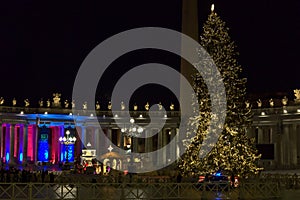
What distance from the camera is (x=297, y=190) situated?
45.5 m

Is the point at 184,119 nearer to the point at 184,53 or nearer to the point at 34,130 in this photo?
the point at 184,53

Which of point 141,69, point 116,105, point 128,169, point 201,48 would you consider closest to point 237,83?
point 201,48

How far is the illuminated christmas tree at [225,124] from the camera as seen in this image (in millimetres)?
41031

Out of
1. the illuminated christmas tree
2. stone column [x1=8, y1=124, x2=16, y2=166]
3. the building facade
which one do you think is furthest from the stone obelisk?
stone column [x1=8, y1=124, x2=16, y2=166]

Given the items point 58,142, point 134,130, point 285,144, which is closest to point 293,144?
point 285,144

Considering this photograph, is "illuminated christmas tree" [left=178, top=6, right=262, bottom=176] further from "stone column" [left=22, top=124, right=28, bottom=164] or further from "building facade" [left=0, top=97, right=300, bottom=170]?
"stone column" [left=22, top=124, right=28, bottom=164]

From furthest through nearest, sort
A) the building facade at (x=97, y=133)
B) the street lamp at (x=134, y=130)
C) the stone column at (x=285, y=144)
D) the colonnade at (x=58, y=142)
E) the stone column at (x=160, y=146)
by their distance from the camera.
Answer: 1. the stone column at (x=160, y=146)
2. the colonnade at (x=58, y=142)
3. the building facade at (x=97, y=133)
4. the stone column at (x=285, y=144)
5. the street lamp at (x=134, y=130)

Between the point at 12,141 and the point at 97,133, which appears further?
the point at 97,133

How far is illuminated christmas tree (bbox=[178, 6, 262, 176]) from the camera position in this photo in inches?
1615

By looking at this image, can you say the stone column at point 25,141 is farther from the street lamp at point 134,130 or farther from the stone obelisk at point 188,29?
the stone obelisk at point 188,29

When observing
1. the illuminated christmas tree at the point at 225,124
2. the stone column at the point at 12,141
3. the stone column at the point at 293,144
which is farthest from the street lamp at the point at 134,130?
the stone column at the point at 12,141

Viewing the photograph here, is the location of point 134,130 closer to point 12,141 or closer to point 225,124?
point 225,124

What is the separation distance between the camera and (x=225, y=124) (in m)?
41.4

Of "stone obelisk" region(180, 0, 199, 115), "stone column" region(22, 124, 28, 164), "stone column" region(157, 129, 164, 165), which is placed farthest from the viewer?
"stone column" region(157, 129, 164, 165)
